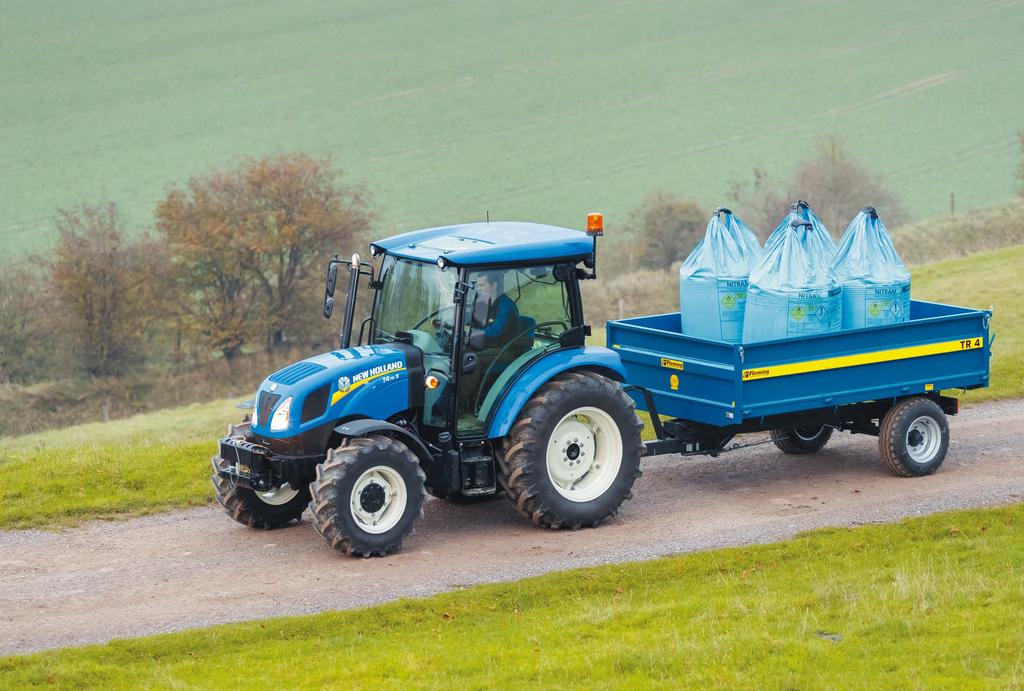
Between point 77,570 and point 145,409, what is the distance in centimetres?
2558

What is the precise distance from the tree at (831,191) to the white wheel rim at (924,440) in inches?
1189

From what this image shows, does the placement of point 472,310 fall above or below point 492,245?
below

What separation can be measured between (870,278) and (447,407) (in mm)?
4496

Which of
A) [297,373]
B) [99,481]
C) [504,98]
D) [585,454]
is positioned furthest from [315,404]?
[504,98]

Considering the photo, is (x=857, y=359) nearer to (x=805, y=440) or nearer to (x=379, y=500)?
(x=805, y=440)

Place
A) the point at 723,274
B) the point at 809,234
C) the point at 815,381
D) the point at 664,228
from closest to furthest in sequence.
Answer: the point at 815,381 → the point at 809,234 → the point at 723,274 → the point at 664,228

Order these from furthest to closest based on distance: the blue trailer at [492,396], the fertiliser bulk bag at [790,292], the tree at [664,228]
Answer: the tree at [664,228] → the fertiliser bulk bag at [790,292] → the blue trailer at [492,396]

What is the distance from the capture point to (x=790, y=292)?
39.9 ft

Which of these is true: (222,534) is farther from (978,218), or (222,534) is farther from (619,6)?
(619,6)

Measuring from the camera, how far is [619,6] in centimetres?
5831

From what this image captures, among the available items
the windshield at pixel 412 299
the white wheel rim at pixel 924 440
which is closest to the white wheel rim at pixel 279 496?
the windshield at pixel 412 299

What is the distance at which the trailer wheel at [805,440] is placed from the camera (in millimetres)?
13734

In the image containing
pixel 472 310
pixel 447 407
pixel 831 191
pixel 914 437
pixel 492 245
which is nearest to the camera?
pixel 472 310

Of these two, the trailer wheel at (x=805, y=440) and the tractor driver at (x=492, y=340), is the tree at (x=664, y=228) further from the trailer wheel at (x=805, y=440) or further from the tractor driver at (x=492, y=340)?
the tractor driver at (x=492, y=340)
